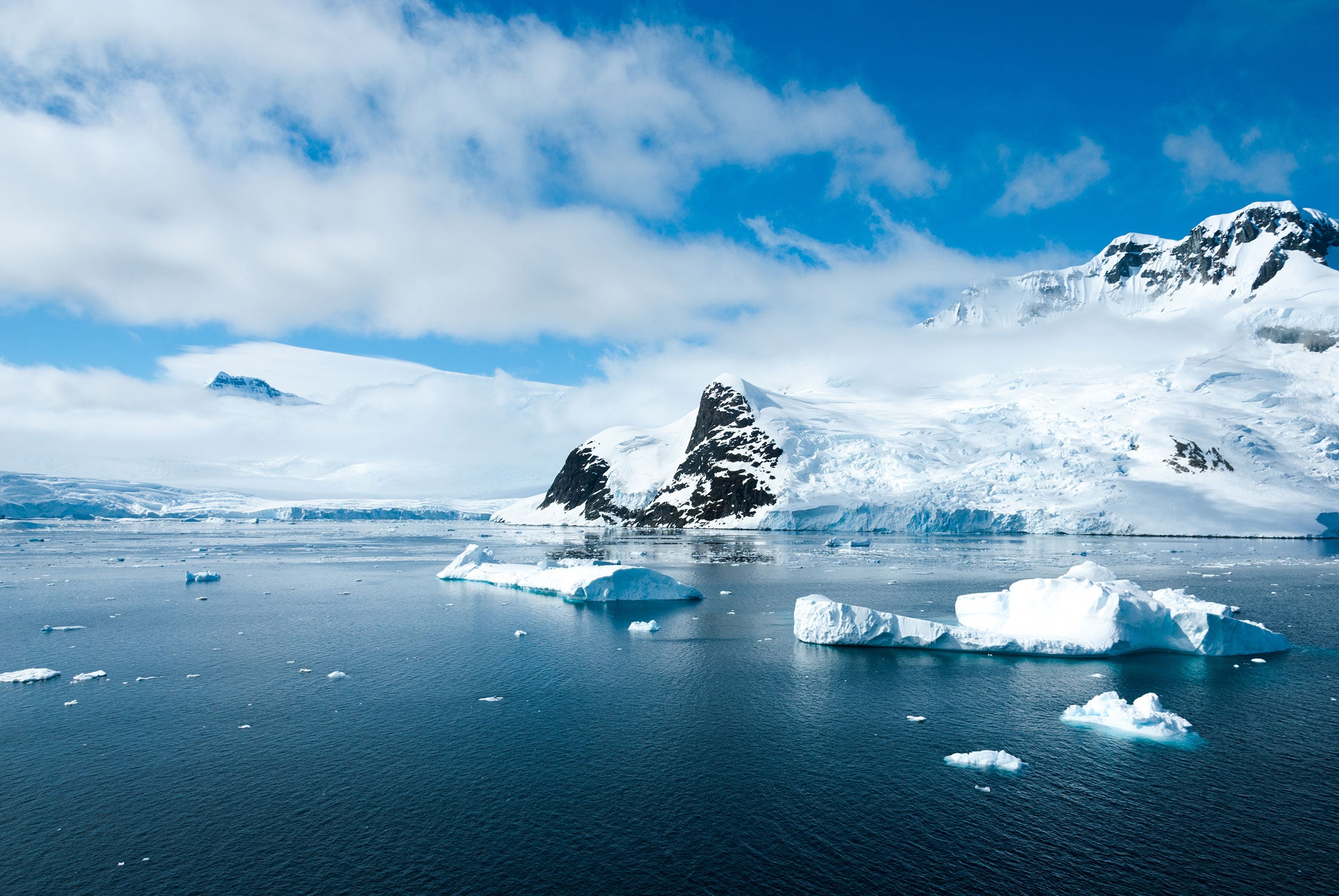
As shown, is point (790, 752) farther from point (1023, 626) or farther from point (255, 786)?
point (1023, 626)

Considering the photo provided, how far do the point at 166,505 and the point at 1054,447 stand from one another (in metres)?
162

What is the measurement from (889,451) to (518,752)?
90.3 meters

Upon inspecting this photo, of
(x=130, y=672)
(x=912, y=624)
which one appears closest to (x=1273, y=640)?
(x=912, y=624)

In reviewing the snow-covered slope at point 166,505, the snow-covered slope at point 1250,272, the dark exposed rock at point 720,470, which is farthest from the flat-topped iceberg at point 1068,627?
the snow-covered slope at point 166,505

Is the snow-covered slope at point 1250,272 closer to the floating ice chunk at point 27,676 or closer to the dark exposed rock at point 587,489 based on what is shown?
the dark exposed rock at point 587,489

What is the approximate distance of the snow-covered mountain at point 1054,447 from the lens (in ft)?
260

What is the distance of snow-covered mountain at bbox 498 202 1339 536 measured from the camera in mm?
79312

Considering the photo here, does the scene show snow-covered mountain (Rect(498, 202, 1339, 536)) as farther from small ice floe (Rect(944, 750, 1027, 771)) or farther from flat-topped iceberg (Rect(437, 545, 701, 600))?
small ice floe (Rect(944, 750, 1027, 771))

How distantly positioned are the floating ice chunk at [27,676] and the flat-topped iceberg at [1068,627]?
20.5 metres

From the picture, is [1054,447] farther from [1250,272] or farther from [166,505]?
[166,505]

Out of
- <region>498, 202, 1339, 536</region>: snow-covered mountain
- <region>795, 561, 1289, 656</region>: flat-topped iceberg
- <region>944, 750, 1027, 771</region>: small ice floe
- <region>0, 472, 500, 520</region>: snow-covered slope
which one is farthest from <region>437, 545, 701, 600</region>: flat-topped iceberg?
<region>0, 472, 500, 520</region>: snow-covered slope

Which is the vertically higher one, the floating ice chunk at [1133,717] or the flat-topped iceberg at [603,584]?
the flat-topped iceberg at [603,584]

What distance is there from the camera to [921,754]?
Result: 44.8 ft

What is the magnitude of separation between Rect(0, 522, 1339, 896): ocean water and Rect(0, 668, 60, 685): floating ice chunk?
0.41 meters
